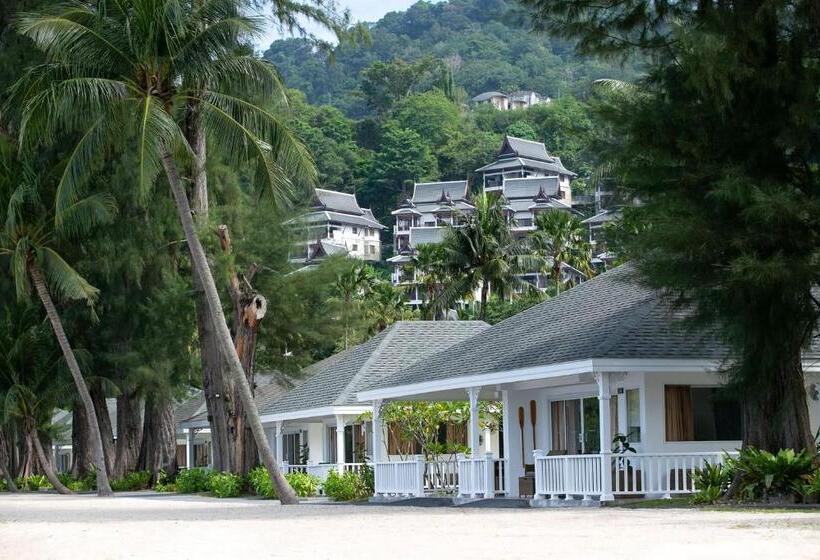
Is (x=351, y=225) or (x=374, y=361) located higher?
(x=351, y=225)

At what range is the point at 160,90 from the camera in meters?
25.7

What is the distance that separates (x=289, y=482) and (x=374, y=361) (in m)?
4.57

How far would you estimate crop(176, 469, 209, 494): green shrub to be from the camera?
4053 cm

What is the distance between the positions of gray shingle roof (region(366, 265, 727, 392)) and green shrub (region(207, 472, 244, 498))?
533 centimetres

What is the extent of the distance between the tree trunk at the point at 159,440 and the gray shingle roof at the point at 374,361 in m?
6.75

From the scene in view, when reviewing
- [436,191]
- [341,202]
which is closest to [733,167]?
[341,202]

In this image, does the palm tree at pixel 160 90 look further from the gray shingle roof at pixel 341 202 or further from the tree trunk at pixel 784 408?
the gray shingle roof at pixel 341 202

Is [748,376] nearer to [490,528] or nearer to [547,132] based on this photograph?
[490,528]

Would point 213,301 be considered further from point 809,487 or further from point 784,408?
point 809,487

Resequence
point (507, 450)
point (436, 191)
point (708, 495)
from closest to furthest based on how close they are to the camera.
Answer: point (708, 495) → point (507, 450) → point (436, 191)

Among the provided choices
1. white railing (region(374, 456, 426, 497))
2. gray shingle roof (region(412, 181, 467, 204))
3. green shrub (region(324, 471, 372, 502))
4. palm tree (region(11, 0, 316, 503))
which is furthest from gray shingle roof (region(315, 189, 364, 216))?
palm tree (region(11, 0, 316, 503))

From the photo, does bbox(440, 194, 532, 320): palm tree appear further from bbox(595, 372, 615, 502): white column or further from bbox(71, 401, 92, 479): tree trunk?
bbox(595, 372, 615, 502): white column

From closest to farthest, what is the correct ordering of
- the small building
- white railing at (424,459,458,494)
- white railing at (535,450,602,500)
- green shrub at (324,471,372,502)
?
white railing at (535,450,602,500)
white railing at (424,459,458,494)
green shrub at (324,471,372,502)
the small building

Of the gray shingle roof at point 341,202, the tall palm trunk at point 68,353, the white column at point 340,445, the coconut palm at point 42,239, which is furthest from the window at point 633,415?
the gray shingle roof at point 341,202
